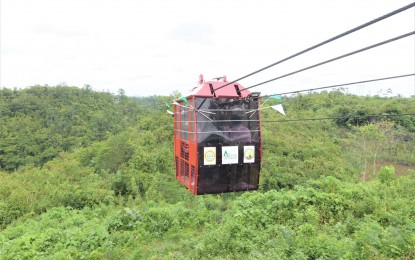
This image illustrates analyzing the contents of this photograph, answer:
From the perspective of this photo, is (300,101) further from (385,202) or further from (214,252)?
(214,252)

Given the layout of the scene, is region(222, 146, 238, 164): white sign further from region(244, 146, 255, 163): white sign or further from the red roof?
the red roof

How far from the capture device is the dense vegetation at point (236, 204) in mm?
5809

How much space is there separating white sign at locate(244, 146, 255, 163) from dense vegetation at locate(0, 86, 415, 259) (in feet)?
5.02

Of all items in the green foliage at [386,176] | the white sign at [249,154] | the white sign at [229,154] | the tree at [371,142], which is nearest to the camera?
the white sign at [229,154]

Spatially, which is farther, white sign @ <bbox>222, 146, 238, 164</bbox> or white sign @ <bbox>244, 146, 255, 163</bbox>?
white sign @ <bbox>244, 146, 255, 163</bbox>

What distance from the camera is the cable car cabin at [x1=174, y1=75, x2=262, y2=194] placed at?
387cm

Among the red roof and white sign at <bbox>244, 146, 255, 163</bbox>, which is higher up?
the red roof

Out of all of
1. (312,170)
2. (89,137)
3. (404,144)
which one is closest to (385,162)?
(404,144)

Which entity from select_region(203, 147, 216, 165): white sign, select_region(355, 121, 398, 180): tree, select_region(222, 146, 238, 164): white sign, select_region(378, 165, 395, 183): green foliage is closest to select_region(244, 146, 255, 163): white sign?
select_region(222, 146, 238, 164): white sign

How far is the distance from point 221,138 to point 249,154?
0.58 metres

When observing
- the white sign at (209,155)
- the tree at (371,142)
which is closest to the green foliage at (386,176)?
the tree at (371,142)

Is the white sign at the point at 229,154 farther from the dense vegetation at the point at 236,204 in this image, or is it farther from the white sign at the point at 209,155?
the dense vegetation at the point at 236,204

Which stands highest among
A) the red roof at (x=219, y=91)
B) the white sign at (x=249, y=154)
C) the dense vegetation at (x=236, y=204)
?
the red roof at (x=219, y=91)

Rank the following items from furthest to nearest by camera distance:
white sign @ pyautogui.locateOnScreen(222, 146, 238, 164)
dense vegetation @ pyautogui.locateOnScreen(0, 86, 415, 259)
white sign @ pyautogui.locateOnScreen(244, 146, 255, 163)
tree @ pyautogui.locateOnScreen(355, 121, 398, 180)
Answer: tree @ pyautogui.locateOnScreen(355, 121, 398, 180)
dense vegetation @ pyautogui.locateOnScreen(0, 86, 415, 259)
white sign @ pyautogui.locateOnScreen(244, 146, 255, 163)
white sign @ pyautogui.locateOnScreen(222, 146, 238, 164)
